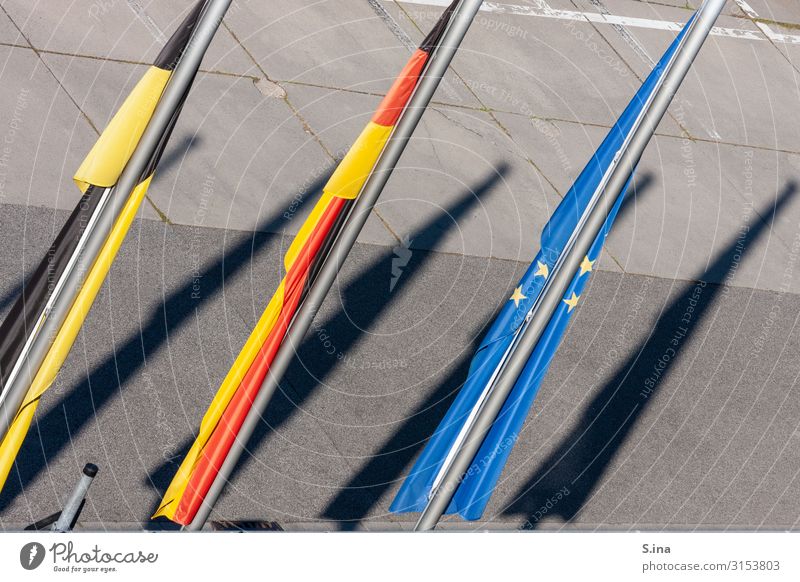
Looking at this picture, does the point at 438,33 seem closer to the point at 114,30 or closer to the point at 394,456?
the point at 394,456

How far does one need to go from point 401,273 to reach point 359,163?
18.9ft

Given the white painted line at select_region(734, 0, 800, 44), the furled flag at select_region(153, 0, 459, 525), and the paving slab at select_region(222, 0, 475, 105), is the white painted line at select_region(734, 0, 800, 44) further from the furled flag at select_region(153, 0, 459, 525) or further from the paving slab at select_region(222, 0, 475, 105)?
the furled flag at select_region(153, 0, 459, 525)

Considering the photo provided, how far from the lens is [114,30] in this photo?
1470 centimetres

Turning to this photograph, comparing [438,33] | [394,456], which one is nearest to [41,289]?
[438,33]

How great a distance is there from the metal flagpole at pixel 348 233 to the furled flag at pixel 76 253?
4.68 ft

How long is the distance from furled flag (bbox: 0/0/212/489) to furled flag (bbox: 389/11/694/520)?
112 inches

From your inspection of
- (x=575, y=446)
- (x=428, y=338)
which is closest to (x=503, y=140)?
(x=428, y=338)

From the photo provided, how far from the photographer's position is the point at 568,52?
17312 mm

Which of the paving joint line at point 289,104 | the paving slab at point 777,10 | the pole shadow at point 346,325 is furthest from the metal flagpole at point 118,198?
the paving slab at point 777,10

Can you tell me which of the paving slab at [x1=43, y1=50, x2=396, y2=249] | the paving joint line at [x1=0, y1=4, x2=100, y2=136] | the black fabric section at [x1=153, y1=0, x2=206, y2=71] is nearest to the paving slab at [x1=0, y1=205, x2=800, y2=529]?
the paving slab at [x1=43, y1=50, x2=396, y2=249]

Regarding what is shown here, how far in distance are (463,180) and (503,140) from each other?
129 cm

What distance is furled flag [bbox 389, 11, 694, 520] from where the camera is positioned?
296 inches

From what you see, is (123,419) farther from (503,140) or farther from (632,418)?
(503,140)
